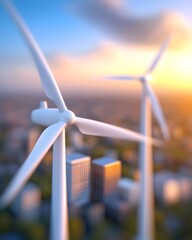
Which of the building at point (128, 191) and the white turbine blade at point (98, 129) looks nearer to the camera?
the white turbine blade at point (98, 129)

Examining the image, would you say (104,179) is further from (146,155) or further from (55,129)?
(146,155)

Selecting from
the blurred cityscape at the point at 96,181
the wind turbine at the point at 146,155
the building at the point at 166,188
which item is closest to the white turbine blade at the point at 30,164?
the blurred cityscape at the point at 96,181

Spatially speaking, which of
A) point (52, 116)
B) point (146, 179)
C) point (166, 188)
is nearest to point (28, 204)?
point (146, 179)

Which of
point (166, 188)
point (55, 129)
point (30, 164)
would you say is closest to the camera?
point (30, 164)

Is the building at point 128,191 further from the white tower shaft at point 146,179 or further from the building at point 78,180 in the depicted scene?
the building at point 78,180

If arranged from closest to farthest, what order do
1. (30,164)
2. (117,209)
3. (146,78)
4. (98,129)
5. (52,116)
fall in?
1. (30,164)
2. (52,116)
3. (98,129)
4. (117,209)
5. (146,78)

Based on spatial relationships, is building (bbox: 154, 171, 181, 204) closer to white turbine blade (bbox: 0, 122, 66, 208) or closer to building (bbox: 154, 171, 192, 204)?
building (bbox: 154, 171, 192, 204)
